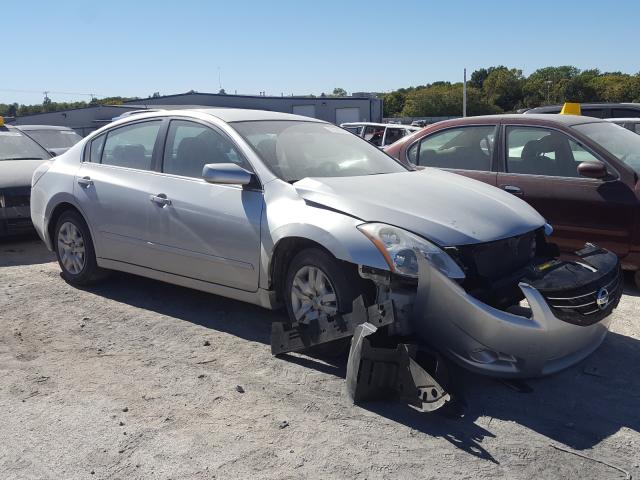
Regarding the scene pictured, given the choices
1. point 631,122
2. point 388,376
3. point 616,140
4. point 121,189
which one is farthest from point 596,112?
point 388,376

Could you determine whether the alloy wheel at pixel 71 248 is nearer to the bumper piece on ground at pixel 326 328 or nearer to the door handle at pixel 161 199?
the door handle at pixel 161 199

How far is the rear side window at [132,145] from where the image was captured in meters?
5.46

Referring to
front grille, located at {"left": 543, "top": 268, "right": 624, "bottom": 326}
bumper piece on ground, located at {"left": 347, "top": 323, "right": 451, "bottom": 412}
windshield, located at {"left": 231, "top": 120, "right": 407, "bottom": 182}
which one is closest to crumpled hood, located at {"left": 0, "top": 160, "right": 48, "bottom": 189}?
windshield, located at {"left": 231, "top": 120, "right": 407, "bottom": 182}

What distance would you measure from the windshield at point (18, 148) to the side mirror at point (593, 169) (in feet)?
23.4

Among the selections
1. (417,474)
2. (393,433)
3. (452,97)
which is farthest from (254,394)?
(452,97)

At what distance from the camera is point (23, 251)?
7898 mm

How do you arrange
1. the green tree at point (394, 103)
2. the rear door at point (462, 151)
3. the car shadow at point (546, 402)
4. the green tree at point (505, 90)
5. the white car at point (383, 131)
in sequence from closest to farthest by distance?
the car shadow at point (546, 402)
the rear door at point (462, 151)
the white car at point (383, 131)
the green tree at point (505, 90)
the green tree at point (394, 103)

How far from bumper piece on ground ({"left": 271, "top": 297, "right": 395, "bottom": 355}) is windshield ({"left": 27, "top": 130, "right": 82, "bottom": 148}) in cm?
1034

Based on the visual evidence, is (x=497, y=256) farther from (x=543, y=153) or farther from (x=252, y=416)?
(x=543, y=153)

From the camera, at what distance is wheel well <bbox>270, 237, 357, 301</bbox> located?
429 cm

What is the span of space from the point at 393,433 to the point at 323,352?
3.15 ft

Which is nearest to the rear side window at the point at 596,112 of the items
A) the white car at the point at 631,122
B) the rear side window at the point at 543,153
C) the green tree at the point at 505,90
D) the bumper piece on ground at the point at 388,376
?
the white car at the point at 631,122

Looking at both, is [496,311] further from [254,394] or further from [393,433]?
[254,394]

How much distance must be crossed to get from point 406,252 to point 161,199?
7.19ft
